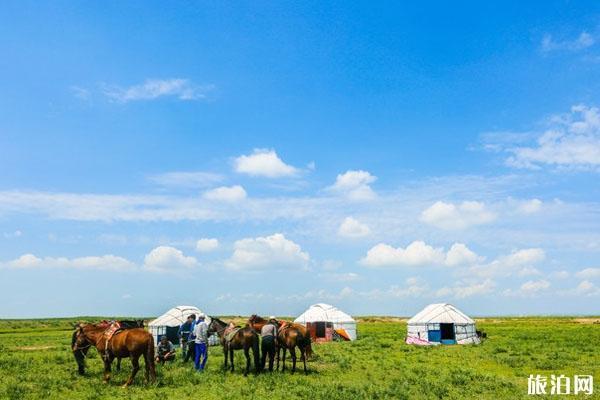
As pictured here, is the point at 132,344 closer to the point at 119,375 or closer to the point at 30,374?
the point at 119,375

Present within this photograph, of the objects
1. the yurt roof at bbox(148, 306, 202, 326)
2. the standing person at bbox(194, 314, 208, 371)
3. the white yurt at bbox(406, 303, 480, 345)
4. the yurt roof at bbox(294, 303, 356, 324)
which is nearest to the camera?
the standing person at bbox(194, 314, 208, 371)

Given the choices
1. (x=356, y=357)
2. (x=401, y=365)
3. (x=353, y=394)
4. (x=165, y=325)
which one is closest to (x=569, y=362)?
(x=401, y=365)

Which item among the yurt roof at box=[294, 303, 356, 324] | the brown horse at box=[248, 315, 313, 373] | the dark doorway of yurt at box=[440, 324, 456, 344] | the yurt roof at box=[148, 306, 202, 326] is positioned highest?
the brown horse at box=[248, 315, 313, 373]

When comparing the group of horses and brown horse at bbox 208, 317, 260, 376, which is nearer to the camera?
the group of horses

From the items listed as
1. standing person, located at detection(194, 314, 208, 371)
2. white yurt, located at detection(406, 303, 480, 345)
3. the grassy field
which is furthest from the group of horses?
white yurt, located at detection(406, 303, 480, 345)

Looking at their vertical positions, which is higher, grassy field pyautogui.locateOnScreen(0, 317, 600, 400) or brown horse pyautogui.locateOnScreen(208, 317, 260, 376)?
brown horse pyautogui.locateOnScreen(208, 317, 260, 376)

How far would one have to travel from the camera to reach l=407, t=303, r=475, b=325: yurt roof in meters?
39.2

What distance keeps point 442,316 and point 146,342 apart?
28135mm

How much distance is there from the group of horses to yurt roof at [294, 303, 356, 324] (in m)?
20.4

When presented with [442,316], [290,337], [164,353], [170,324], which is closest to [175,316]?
[170,324]

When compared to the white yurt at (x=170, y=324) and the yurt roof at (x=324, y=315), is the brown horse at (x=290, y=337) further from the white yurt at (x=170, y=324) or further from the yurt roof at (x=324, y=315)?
the yurt roof at (x=324, y=315)

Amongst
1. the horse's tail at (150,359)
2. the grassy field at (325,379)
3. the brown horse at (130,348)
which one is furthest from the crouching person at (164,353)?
the horse's tail at (150,359)

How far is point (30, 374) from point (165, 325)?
14.2 meters

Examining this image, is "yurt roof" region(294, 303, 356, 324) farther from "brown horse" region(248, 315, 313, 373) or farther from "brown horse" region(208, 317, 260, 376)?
"brown horse" region(208, 317, 260, 376)
